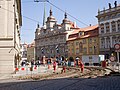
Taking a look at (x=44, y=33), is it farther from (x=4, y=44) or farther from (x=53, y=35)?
(x=4, y=44)

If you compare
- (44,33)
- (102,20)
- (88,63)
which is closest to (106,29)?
(102,20)

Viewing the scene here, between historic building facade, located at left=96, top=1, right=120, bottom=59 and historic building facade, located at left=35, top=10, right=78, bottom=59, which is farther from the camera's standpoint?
historic building facade, located at left=35, top=10, right=78, bottom=59

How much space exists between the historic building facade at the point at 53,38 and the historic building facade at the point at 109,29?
22.1 metres

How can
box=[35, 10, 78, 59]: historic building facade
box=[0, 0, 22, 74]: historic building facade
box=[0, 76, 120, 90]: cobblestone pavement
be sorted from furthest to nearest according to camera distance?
1. box=[35, 10, 78, 59]: historic building facade
2. box=[0, 0, 22, 74]: historic building facade
3. box=[0, 76, 120, 90]: cobblestone pavement

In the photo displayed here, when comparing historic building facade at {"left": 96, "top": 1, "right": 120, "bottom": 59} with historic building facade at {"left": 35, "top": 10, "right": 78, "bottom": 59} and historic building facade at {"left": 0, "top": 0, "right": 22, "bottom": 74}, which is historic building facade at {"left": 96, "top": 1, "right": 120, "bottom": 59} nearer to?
historic building facade at {"left": 35, "top": 10, "right": 78, "bottom": 59}

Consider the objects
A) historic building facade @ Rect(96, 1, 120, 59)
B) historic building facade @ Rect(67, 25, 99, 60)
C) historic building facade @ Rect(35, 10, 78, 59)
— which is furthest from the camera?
historic building facade @ Rect(35, 10, 78, 59)

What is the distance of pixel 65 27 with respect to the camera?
304 ft

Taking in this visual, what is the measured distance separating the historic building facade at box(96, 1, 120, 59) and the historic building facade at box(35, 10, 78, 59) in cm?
2206

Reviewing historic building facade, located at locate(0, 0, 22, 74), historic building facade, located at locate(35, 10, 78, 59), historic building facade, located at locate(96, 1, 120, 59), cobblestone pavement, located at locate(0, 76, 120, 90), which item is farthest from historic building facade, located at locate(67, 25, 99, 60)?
cobblestone pavement, located at locate(0, 76, 120, 90)

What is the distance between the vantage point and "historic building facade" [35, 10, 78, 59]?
303ft

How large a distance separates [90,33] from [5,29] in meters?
52.9

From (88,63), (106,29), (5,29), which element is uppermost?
(106,29)

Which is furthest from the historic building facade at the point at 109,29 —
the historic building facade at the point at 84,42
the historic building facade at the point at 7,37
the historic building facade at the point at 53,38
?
the historic building facade at the point at 7,37

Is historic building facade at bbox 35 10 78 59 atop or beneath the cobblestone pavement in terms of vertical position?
atop
